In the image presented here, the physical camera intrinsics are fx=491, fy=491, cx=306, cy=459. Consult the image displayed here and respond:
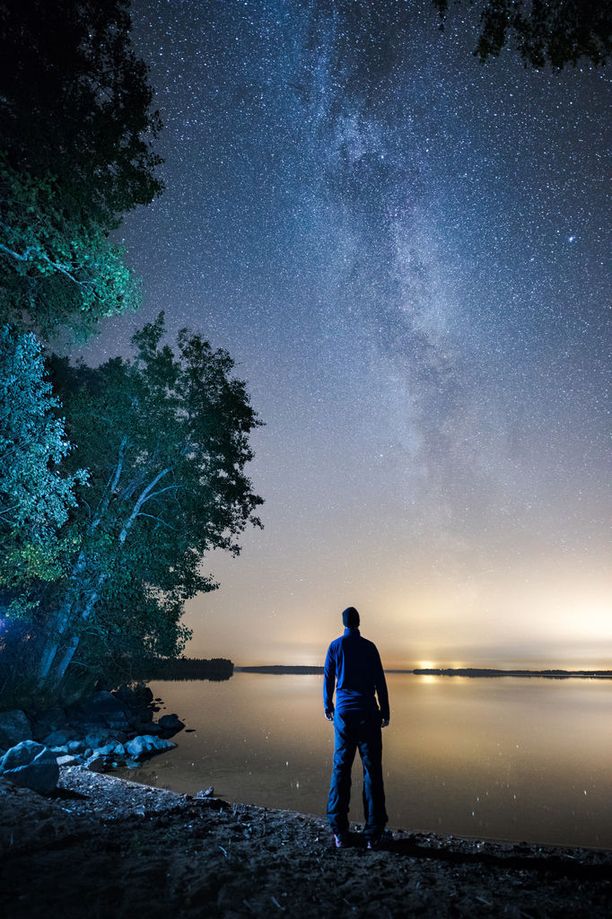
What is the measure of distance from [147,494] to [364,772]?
51.0 ft

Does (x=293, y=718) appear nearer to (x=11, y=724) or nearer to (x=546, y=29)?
(x=11, y=724)

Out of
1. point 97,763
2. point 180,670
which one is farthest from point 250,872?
point 180,670

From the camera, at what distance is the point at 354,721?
6191mm

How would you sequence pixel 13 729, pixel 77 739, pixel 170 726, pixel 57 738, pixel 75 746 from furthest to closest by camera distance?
pixel 170 726 → pixel 77 739 → pixel 57 738 → pixel 75 746 → pixel 13 729

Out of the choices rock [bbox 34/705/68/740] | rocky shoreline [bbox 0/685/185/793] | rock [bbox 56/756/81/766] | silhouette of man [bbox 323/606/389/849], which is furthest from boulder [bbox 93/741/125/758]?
silhouette of man [bbox 323/606/389/849]

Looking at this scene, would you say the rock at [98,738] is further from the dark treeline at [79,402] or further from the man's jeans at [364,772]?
the man's jeans at [364,772]

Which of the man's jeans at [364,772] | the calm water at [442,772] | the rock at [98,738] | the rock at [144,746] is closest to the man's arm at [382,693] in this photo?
the man's jeans at [364,772]

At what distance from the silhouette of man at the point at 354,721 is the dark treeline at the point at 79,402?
24.4 feet

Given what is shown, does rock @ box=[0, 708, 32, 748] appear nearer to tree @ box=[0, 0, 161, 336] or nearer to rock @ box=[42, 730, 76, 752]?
rock @ box=[42, 730, 76, 752]

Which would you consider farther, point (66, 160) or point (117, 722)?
point (117, 722)

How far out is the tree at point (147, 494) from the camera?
17.3 m

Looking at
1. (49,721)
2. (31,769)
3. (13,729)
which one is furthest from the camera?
(49,721)

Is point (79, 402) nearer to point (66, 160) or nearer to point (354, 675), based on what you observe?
point (66, 160)

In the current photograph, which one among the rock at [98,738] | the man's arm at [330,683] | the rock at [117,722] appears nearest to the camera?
the man's arm at [330,683]
